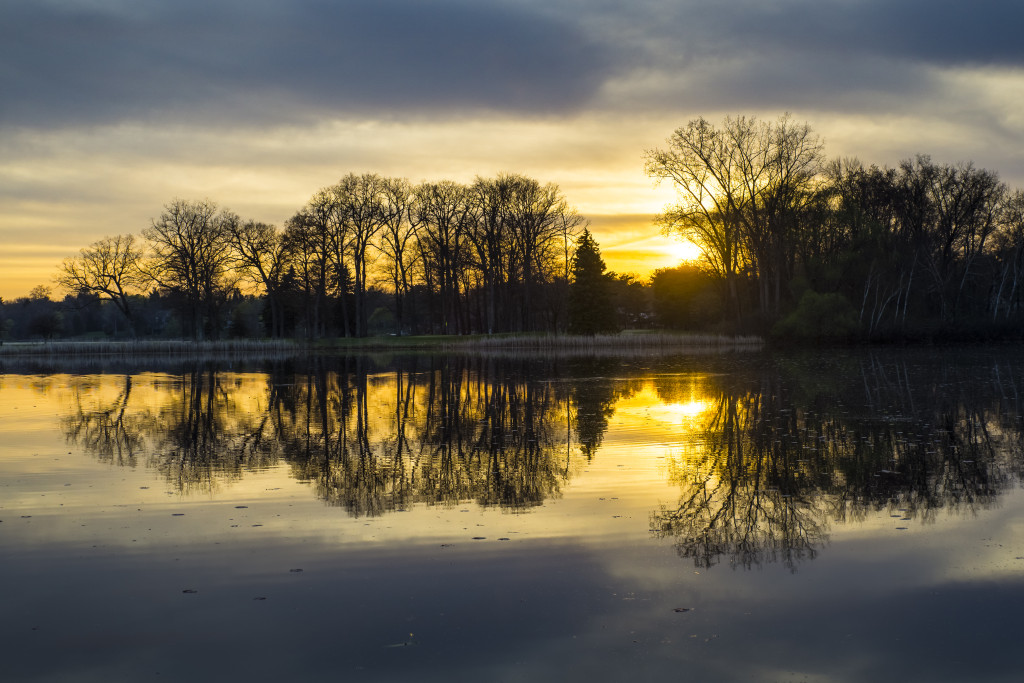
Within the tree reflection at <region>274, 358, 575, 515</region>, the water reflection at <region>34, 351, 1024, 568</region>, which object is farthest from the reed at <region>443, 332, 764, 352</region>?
the tree reflection at <region>274, 358, 575, 515</region>

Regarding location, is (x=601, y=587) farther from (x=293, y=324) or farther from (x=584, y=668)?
(x=293, y=324)

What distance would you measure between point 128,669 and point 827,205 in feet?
197

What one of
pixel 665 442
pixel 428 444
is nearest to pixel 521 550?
pixel 428 444

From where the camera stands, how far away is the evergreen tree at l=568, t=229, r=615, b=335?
73750mm

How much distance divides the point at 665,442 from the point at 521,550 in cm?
702

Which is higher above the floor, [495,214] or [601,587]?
[495,214]

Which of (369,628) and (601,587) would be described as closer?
(369,628)

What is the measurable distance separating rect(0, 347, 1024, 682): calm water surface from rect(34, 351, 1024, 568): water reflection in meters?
0.08

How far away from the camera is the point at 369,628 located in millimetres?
5645

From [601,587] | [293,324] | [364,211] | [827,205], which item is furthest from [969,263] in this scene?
[293,324]

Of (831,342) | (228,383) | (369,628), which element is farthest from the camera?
(831,342)

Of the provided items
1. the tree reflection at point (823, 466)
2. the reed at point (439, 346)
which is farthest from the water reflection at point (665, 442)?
the reed at point (439, 346)

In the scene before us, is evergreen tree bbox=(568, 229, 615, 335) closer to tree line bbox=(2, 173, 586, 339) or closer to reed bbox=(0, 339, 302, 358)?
tree line bbox=(2, 173, 586, 339)

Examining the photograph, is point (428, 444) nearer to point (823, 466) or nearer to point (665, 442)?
point (665, 442)
